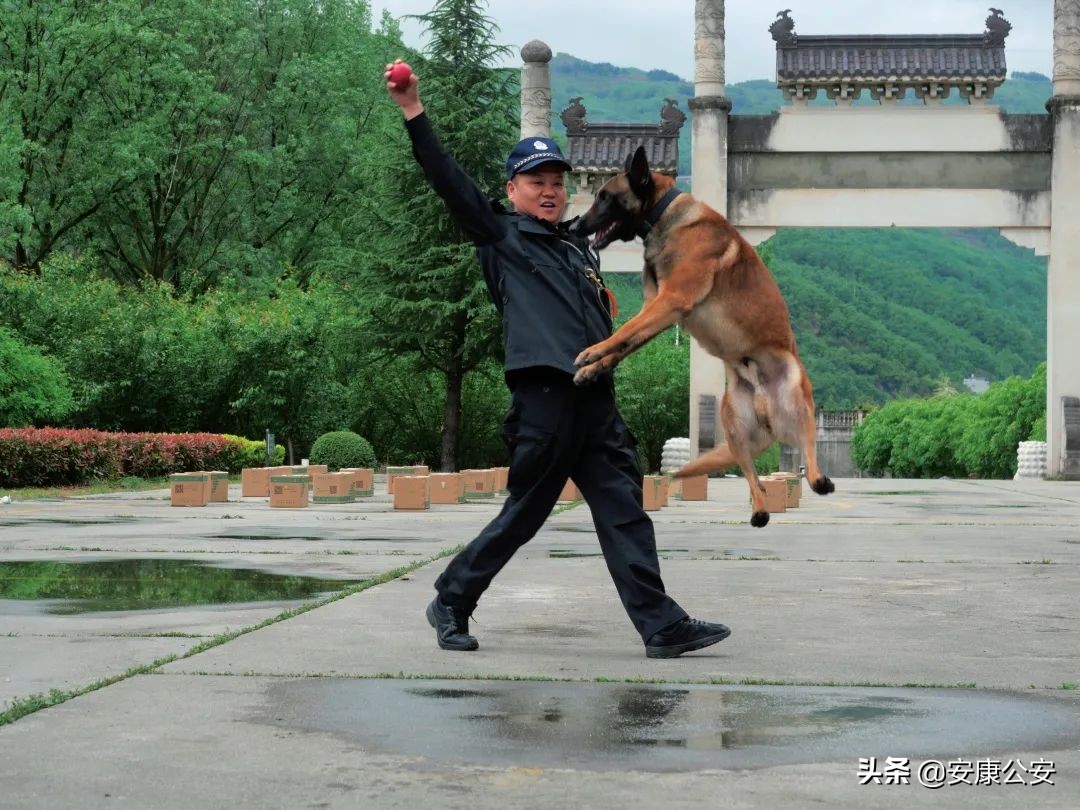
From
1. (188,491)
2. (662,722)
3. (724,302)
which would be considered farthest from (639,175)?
(188,491)

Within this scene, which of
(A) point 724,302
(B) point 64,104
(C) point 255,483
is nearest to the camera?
(A) point 724,302

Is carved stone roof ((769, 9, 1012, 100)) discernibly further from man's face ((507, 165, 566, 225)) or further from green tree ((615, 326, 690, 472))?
A: man's face ((507, 165, 566, 225))

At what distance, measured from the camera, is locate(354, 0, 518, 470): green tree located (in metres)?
29.2

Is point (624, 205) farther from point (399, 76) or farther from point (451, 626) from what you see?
→ point (451, 626)

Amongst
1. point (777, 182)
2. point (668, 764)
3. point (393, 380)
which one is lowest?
point (668, 764)

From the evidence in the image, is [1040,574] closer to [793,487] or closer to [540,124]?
[793,487]

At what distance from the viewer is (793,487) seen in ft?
60.7

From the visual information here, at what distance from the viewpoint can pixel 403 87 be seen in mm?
5906

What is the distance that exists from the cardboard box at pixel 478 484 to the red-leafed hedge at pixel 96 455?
5627mm

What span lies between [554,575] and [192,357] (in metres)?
21.9

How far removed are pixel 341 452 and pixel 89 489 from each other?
5729mm

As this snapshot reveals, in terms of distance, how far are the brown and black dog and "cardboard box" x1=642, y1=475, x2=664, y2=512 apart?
11.4m

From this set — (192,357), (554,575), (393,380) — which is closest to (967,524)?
(554,575)

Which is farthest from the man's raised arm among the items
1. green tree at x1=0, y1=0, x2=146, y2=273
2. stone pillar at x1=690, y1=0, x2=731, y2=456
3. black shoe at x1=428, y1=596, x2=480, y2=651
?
Result: green tree at x1=0, y1=0, x2=146, y2=273
